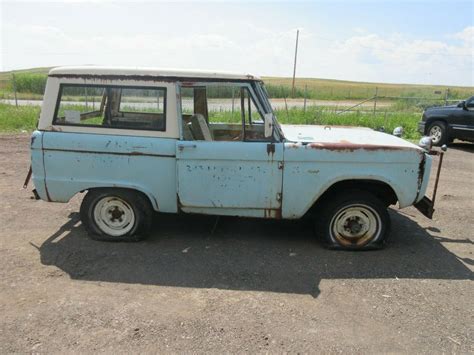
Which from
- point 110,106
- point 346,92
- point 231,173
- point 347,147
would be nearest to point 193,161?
point 231,173

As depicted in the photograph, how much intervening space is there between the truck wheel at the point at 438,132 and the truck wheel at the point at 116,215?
10.3 m

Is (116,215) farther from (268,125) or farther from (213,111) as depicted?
(268,125)

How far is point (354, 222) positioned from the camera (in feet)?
15.2

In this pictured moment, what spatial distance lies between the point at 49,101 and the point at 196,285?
2506 millimetres

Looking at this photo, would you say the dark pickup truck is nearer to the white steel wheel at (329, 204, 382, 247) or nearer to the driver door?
the white steel wheel at (329, 204, 382, 247)

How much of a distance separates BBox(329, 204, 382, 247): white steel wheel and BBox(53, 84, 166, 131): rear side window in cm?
218

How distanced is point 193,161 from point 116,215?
46.2 inches

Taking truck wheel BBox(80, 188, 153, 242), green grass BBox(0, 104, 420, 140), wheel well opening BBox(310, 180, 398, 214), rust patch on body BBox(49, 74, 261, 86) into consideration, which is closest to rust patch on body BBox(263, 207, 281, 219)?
wheel well opening BBox(310, 180, 398, 214)

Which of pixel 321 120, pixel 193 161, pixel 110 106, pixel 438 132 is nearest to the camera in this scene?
pixel 193 161

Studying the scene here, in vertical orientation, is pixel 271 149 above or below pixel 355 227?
above

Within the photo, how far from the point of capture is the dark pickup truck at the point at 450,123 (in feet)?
38.1

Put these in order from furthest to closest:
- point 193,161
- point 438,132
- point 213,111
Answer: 1. point 438,132
2. point 213,111
3. point 193,161

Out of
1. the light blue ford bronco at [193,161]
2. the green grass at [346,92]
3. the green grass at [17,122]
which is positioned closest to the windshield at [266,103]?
the light blue ford bronco at [193,161]

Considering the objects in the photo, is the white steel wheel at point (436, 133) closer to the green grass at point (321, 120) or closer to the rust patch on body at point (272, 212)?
the green grass at point (321, 120)
